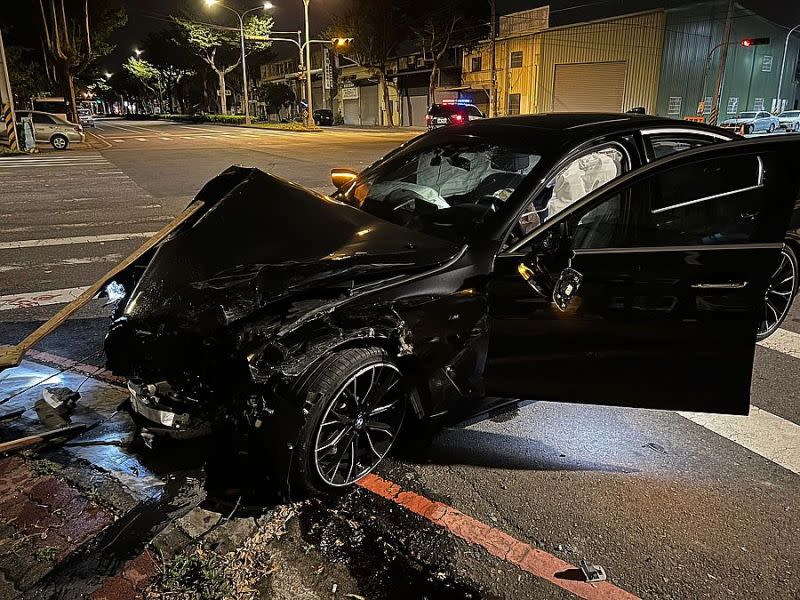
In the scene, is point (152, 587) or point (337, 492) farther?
point (337, 492)

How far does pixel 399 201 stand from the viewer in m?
3.79

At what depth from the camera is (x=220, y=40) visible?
57.7m

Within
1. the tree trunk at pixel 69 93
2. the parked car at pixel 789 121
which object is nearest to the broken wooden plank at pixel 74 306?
the tree trunk at pixel 69 93

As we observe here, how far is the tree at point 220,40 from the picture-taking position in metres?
54.7

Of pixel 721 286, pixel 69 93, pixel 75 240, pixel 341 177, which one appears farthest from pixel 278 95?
pixel 721 286

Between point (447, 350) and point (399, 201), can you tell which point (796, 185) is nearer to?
point (447, 350)

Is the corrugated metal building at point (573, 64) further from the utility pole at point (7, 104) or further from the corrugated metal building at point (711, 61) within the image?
the utility pole at point (7, 104)

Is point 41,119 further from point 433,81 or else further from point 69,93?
point 433,81

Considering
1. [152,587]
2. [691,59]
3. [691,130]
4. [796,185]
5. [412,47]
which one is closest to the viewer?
[152,587]

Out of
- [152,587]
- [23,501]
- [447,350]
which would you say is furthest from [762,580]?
[23,501]

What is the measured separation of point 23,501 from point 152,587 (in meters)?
0.98

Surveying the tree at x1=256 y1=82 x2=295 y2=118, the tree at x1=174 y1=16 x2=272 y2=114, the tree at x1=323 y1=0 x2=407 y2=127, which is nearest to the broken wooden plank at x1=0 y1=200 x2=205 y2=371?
the tree at x1=323 y1=0 x2=407 y2=127

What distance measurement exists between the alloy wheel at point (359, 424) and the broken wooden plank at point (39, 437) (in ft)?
5.24

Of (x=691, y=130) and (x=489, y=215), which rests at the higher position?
(x=691, y=130)
